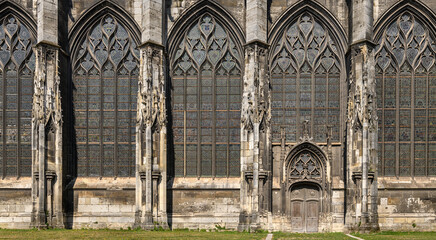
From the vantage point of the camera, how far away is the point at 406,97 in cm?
1972

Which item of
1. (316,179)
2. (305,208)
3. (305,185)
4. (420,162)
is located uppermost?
(420,162)

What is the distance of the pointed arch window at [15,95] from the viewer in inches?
786

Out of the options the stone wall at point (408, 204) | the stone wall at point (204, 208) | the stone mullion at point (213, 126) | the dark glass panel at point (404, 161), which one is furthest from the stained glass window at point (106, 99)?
the dark glass panel at point (404, 161)

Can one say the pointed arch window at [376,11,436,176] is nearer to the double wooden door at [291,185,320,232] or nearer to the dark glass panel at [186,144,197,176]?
the double wooden door at [291,185,320,232]

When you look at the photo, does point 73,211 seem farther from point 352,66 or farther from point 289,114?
point 352,66

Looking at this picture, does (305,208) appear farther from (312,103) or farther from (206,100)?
(206,100)

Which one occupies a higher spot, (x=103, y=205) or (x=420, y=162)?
(x=420, y=162)

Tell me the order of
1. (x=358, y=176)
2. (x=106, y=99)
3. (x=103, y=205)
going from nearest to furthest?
(x=358, y=176) < (x=103, y=205) < (x=106, y=99)

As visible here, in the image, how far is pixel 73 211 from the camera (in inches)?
762

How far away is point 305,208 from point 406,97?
6368 millimetres

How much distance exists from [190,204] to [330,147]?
626 centimetres

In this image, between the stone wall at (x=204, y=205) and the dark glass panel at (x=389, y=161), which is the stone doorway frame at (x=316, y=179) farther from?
the dark glass panel at (x=389, y=161)

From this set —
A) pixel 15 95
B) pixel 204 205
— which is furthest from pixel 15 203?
pixel 204 205

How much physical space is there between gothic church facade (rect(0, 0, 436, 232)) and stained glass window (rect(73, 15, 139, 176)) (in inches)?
2.3
